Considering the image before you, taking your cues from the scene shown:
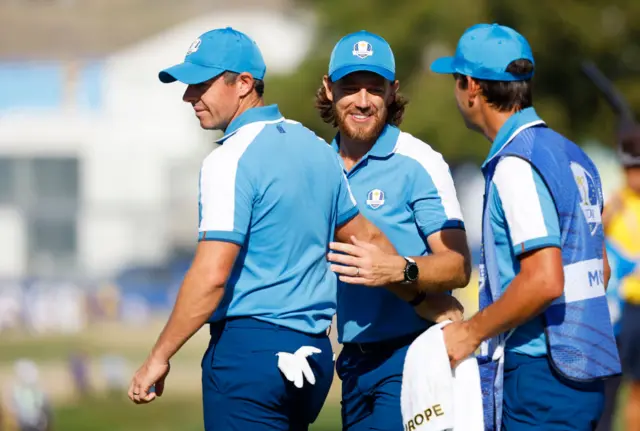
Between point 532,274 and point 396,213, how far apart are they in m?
1.22

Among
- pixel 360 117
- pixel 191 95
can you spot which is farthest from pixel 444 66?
pixel 191 95

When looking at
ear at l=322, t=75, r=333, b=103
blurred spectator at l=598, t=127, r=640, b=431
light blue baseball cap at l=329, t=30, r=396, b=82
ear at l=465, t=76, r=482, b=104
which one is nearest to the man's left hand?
ear at l=465, t=76, r=482, b=104

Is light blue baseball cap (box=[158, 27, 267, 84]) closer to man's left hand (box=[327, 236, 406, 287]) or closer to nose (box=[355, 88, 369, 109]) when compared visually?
nose (box=[355, 88, 369, 109])

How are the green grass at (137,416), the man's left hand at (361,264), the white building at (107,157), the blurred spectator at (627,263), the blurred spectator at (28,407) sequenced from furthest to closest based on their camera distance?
the white building at (107,157), the green grass at (137,416), the blurred spectator at (28,407), the blurred spectator at (627,263), the man's left hand at (361,264)

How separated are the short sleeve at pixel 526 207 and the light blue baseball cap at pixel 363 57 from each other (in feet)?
3.61

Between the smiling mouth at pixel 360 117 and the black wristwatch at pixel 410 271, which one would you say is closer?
the black wristwatch at pixel 410 271

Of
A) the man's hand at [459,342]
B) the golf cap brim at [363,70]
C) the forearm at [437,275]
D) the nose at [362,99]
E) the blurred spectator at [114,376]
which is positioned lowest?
the blurred spectator at [114,376]

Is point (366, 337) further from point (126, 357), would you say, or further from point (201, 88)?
point (126, 357)

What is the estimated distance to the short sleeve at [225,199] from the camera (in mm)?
4246

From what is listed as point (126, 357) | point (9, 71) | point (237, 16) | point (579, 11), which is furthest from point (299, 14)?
point (9, 71)

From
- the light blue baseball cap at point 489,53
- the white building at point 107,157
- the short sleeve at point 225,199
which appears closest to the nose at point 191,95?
the short sleeve at point 225,199

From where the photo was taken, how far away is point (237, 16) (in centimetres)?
4266

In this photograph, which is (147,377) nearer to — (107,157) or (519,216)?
(519,216)

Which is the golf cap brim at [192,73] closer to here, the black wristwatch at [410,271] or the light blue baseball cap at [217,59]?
the light blue baseball cap at [217,59]
